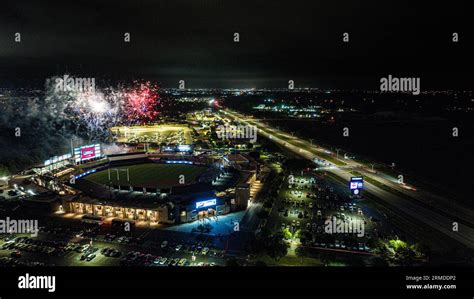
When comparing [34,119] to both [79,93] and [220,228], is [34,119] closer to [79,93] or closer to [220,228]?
[79,93]

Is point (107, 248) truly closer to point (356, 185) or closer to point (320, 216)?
point (320, 216)

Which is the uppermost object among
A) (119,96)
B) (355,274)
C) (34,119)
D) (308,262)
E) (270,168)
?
(119,96)

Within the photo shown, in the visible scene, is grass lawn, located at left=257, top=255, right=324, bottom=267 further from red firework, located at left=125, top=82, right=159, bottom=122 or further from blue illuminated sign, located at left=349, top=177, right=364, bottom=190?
red firework, located at left=125, top=82, right=159, bottom=122

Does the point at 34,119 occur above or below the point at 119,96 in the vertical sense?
below

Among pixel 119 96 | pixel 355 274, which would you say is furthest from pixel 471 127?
pixel 355 274

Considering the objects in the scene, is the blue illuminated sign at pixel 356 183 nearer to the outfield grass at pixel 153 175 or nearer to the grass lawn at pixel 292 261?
the grass lawn at pixel 292 261

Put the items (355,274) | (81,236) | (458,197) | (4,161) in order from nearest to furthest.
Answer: (355,274)
(81,236)
(458,197)
(4,161)

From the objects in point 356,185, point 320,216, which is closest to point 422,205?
point 356,185

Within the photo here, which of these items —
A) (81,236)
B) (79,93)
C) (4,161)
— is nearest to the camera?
(81,236)
